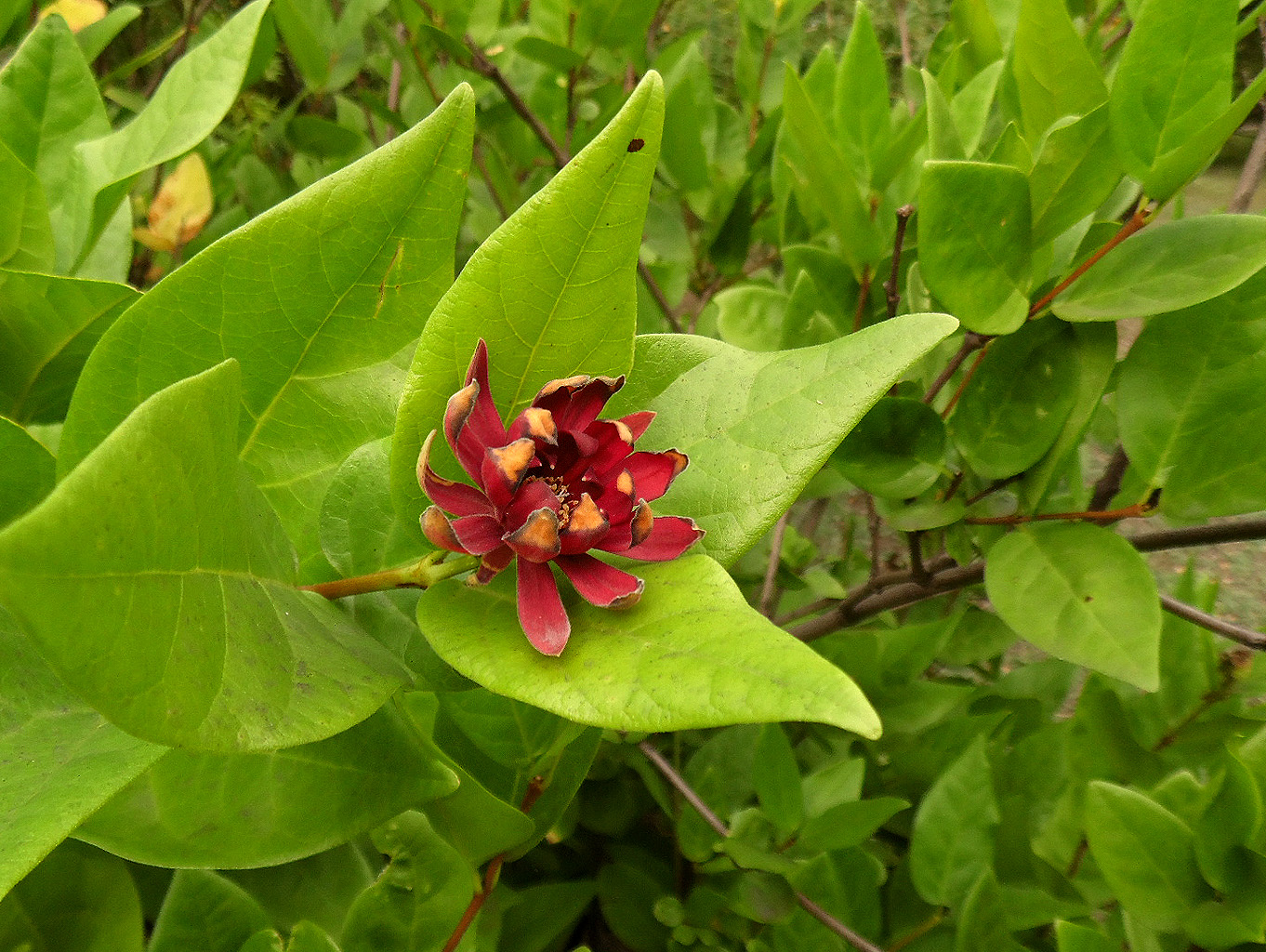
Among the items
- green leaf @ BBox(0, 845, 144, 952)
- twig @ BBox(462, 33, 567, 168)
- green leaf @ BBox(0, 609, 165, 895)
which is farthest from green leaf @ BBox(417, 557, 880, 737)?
twig @ BBox(462, 33, 567, 168)

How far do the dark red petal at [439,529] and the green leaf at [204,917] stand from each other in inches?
15.3

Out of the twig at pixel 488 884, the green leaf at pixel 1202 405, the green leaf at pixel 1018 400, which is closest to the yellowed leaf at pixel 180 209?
the twig at pixel 488 884

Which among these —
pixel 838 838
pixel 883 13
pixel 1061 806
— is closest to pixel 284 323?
pixel 838 838

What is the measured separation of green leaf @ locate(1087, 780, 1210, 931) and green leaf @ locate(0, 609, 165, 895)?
0.74 m

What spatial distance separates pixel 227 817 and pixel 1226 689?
1.10 m

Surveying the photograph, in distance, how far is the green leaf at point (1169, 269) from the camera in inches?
28.1

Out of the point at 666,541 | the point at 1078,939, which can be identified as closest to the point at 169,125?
the point at 666,541

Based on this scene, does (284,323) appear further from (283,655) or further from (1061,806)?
(1061,806)

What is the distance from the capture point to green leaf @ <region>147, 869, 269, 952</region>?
2.23 feet

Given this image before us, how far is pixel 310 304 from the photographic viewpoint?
0.54 m

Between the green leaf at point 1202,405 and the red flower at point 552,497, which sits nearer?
the red flower at point 552,497

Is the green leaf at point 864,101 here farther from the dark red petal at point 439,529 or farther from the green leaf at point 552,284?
the dark red petal at point 439,529

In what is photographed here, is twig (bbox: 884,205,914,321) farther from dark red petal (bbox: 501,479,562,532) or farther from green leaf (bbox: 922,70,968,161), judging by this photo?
dark red petal (bbox: 501,479,562,532)

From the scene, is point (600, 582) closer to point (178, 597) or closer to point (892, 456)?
point (178, 597)
